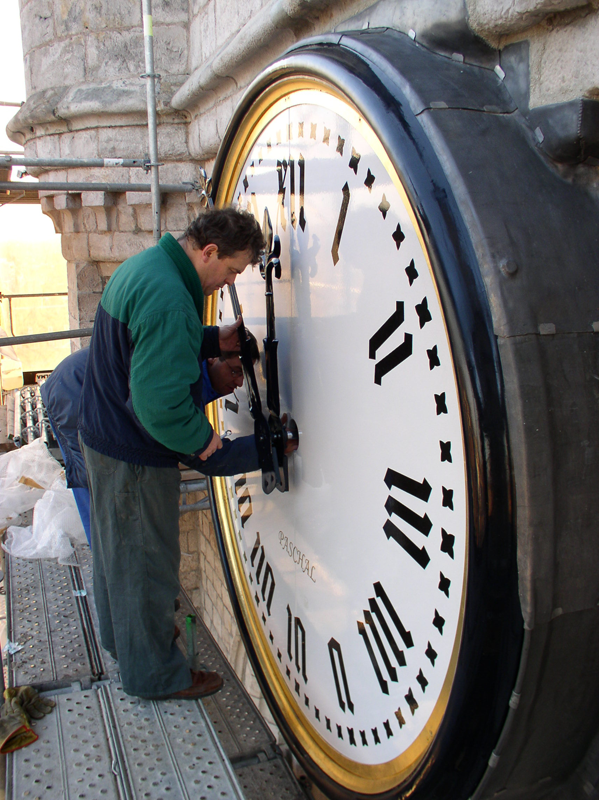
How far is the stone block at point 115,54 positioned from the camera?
2900mm

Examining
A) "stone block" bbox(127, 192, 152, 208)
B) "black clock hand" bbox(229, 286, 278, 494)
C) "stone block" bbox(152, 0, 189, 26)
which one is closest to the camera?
"black clock hand" bbox(229, 286, 278, 494)

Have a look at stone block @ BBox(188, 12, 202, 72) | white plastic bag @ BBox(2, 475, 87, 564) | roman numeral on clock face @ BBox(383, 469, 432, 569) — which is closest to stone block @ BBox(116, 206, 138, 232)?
stone block @ BBox(188, 12, 202, 72)

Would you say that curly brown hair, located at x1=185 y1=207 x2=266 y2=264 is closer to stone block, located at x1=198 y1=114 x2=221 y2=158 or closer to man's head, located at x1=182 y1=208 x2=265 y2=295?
man's head, located at x1=182 y1=208 x2=265 y2=295

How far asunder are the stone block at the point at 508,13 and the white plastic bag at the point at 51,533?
7.51 ft

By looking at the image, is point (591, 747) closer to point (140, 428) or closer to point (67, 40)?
point (140, 428)

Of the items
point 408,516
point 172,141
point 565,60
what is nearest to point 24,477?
point 172,141

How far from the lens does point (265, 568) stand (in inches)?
67.7

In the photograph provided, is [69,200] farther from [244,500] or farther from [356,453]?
[356,453]

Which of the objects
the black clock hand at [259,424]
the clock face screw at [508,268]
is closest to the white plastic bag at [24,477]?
the black clock hand at [259,424]

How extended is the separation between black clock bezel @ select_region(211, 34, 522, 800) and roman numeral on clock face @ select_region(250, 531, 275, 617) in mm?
841

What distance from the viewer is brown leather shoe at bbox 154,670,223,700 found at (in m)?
1.66

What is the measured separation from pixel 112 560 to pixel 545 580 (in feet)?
3.78

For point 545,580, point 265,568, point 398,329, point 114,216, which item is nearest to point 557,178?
point 398,329

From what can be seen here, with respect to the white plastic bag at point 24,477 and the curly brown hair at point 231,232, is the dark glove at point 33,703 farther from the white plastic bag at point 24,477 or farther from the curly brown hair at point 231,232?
the white plastic bag at point 24,477
